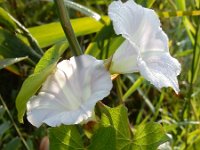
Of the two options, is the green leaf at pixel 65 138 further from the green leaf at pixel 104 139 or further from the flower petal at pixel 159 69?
the flower petal at pixel 159 69

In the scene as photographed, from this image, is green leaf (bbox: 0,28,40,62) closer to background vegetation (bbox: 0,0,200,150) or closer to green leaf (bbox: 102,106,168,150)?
background vegetation (bbox: 0,0,200,150)

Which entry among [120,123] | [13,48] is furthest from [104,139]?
[13,48]

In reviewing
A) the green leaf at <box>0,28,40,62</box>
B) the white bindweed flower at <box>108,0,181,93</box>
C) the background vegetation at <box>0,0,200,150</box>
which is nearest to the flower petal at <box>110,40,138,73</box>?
the white bindweed flower at <box>108,0,181,93</box>

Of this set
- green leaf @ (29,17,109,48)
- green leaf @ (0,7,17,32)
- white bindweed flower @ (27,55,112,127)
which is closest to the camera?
white bindweed flower @ (27,55,112,127)

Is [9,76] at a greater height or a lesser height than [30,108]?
lesser

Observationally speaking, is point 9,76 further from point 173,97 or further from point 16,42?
point 16,42

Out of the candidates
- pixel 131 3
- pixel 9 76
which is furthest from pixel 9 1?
pixel 131 3
